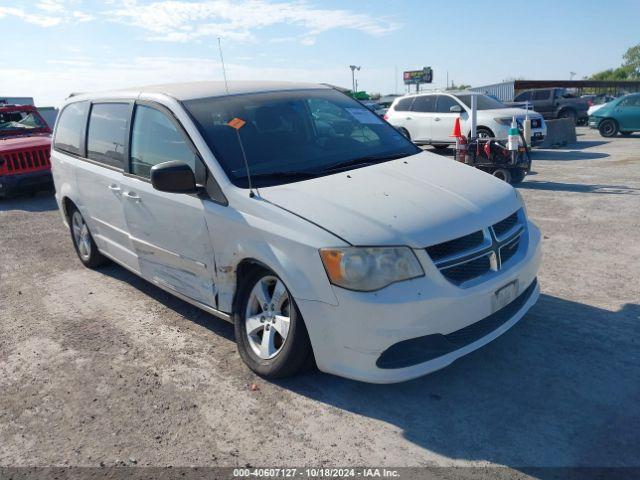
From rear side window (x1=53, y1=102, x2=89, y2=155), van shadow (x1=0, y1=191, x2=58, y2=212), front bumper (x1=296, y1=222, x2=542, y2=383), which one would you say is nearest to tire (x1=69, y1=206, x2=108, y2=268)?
rear side window (x1=53, y1=102, x2=89, y2=155)

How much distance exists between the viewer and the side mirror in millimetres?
3654

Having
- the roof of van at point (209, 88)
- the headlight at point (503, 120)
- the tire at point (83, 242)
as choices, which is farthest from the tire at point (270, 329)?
the headlight at point (503, 120)

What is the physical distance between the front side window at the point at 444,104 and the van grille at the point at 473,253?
39.8 ft

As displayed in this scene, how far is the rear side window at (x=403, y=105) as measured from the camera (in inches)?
627

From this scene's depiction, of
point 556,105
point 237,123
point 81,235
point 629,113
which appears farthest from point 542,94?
point 237,123

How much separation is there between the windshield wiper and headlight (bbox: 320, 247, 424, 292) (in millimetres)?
1006

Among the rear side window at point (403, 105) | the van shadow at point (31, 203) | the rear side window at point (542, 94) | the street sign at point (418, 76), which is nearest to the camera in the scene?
the van shadow at point (31, 203)

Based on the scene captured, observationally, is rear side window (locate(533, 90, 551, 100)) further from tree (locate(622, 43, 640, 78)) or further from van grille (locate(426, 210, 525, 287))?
tree (locate(622, 43, 640, 78))

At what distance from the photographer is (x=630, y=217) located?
24.0 ft

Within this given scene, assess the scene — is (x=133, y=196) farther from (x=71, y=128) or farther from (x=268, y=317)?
(x=71, y=128)

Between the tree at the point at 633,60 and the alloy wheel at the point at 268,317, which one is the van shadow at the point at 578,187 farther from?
the tree at the point at 633,60

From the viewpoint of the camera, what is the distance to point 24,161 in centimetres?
1080

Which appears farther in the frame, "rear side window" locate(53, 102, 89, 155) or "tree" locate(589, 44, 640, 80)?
"tree" locate(589, 44, 640, 80)

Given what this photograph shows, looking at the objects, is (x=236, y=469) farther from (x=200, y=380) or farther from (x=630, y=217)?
(x=630, y=217)
